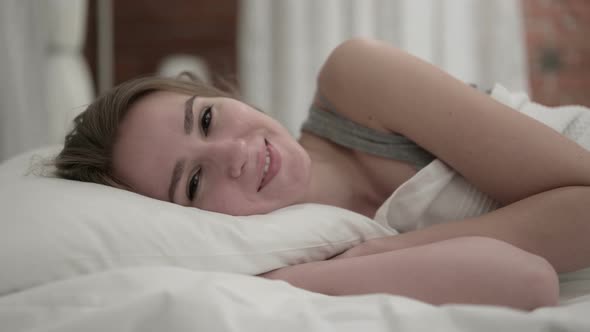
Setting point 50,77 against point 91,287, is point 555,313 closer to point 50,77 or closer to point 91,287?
point 91,287

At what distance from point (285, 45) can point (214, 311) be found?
2.35 meters

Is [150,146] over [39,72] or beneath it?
over

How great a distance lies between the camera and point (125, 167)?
3.73ft

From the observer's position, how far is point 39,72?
2.59 m

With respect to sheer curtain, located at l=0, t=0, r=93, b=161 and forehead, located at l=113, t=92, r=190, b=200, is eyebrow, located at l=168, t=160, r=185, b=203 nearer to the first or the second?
forehead, located at l=113, t=92, r=190, b=200

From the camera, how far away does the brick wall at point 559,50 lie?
8.89 ft

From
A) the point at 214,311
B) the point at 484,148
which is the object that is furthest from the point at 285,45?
the point at 214,311

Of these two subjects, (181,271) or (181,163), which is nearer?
(181,271)

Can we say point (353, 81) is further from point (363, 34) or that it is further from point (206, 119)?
point (363, 34)

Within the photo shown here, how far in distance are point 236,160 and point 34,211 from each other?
0.37 m

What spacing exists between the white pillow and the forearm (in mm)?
108

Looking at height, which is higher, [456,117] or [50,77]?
[456,117]

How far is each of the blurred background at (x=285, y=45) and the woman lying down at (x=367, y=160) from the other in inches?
48.3

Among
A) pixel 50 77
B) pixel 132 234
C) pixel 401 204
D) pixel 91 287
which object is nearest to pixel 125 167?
pixel 132 234
